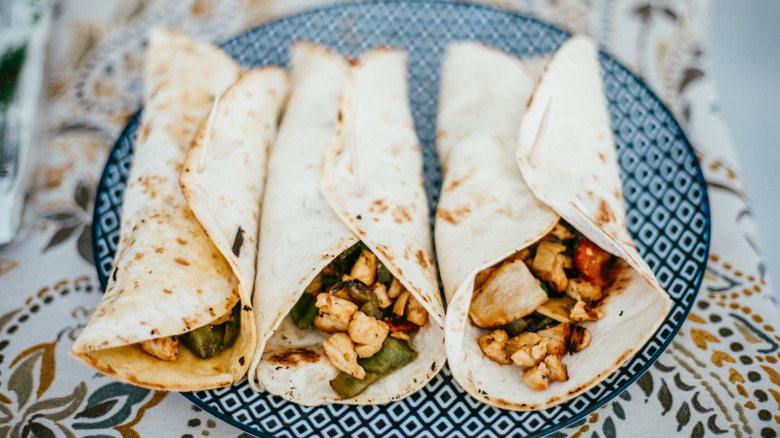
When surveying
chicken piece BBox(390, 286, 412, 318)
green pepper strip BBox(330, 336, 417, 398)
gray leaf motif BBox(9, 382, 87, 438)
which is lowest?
gray leaf motif BBox(9, 382, 87, 438)

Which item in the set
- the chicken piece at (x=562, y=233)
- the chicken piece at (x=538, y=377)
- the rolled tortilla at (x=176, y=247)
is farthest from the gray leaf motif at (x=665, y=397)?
the rolled tortilla at (x=176, y=247)

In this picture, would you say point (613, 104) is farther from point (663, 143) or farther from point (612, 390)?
point (612, 390)

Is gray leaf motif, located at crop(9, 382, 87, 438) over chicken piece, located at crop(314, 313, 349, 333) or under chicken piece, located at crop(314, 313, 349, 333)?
under

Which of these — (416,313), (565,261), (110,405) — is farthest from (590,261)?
(110,405)

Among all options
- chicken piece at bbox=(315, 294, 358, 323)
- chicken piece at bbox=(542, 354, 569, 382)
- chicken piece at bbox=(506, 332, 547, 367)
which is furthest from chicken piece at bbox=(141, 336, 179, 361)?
chicken piece at bbox=(542, 354, 569, 382)

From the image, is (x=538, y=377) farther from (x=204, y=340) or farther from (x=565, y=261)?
(x=204, y=340)

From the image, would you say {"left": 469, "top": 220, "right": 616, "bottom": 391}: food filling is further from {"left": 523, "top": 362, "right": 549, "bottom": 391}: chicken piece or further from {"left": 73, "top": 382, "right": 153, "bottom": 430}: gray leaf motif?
{"left": 73, "top": 382, "right": 153, "bottom": 430}: gray leaf motif

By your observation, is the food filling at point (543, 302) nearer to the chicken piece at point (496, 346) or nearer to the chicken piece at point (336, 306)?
the chicken piece at point (496, 346)
